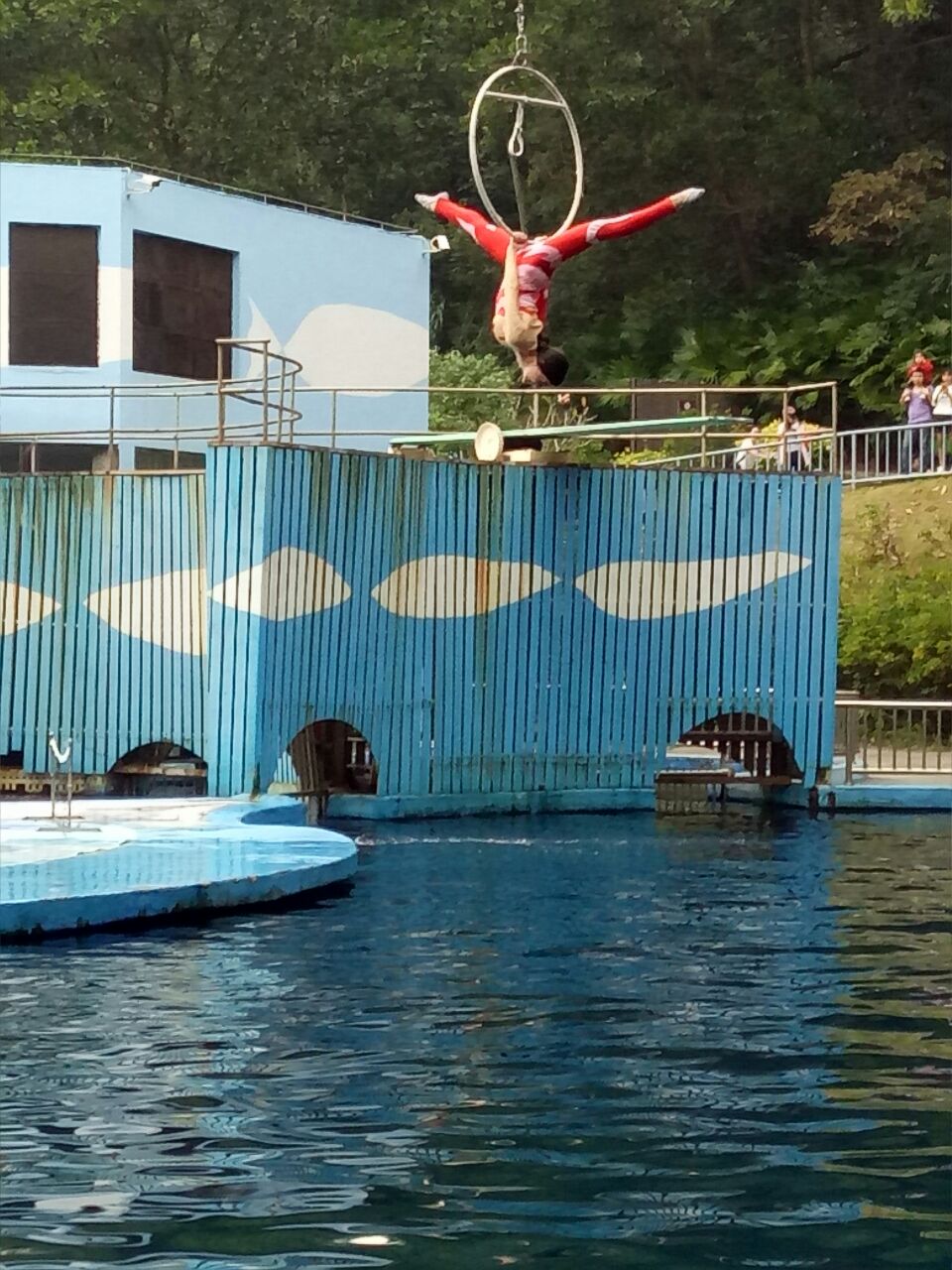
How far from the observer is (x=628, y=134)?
51.9m

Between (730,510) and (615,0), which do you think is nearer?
(730,510)

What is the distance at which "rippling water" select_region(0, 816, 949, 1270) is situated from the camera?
810cm

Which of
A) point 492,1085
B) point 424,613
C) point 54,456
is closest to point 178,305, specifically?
point 54,456

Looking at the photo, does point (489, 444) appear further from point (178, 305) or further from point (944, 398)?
point (944, 398)

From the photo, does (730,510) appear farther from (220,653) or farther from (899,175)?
(899,175)

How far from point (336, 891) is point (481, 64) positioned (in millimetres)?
37687

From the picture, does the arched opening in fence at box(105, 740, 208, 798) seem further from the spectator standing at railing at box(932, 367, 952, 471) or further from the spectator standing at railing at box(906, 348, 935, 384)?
the spectator standing at railing at box(906, 348, 935, 384)

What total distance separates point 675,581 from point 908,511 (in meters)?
11.6

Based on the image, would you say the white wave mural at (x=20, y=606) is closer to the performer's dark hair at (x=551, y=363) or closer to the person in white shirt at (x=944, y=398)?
the performer's dark hair at (x=551, y=363)

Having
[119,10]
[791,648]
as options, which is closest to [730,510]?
[791,648]

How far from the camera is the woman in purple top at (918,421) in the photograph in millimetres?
35250

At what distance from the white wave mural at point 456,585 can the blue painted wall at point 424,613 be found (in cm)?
2

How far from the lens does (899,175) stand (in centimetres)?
4809

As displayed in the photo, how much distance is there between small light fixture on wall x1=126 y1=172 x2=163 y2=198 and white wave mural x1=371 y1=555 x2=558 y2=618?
10.7 metres
